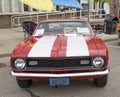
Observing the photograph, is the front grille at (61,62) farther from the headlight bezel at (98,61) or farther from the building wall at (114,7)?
the building wall at (114,7)

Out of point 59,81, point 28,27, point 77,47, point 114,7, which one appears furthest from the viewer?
point 114,7

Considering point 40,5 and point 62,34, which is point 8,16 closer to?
point 40,5

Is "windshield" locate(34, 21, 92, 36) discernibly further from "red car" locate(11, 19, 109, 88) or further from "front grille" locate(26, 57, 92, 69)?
"front grille" locate(26, 57, 92, 69)

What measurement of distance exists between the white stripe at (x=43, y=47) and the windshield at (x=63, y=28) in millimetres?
527

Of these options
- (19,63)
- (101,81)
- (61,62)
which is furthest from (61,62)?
(101,81)

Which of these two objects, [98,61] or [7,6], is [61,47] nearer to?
[98,61]

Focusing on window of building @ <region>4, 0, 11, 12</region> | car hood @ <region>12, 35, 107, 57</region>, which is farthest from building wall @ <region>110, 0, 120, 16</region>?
car hood @ <region>12, 35, 107, 57</region>

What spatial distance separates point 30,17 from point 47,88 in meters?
12.7

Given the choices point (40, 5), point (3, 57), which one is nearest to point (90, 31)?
point (3, 57)

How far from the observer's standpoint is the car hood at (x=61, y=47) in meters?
4.76

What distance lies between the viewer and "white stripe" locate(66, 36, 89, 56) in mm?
4727

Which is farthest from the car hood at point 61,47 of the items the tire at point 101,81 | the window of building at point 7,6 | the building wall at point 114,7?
the building wall at point 114,7

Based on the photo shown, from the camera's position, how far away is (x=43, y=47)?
16.8ft

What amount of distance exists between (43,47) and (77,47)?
66cm
